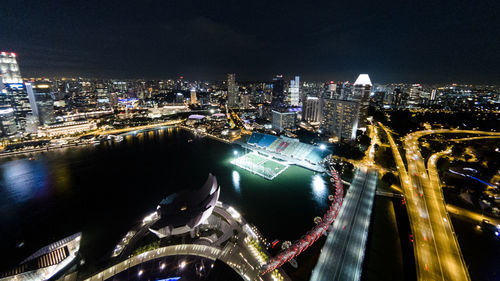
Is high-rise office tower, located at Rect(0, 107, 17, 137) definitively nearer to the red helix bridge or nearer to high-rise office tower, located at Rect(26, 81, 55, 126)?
high-rise office tower, located at Rect(26, 81, 55, 126)

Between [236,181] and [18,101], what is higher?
[18,101]

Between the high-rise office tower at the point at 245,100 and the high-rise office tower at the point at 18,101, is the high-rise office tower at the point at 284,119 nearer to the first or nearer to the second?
the high-rise office tower at the point at 245,100

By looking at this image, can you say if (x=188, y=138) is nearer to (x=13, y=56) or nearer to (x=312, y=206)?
(x=312, y=206)

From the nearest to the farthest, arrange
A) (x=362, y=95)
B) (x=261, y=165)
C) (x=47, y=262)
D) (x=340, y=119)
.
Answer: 1. (x=47, y=262)
2. (x=261, y=165)
3. (x=340, y=119)
4. (x=362, y=95)

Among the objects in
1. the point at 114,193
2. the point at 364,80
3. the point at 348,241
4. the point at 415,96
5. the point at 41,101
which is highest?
the point at 364,80

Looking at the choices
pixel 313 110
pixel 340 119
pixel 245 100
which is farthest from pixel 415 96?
pixel 245 100

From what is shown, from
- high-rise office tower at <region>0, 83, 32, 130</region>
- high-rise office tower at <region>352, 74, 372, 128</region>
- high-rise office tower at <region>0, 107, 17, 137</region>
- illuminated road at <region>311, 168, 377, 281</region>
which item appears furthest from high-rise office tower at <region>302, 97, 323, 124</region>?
high-rise office tower at <region>0, 107, 17, 137</region>

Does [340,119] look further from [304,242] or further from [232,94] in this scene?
[232,94]
